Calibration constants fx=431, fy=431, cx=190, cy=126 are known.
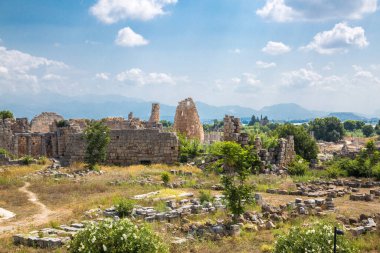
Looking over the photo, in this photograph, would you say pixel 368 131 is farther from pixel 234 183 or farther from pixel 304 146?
pixel 234 183

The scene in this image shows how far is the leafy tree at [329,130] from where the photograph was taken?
356ft

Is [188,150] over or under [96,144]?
under

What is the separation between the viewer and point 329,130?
111m

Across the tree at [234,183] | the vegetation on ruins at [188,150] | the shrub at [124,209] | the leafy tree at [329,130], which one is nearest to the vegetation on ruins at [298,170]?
the vegetation on ruins at [188,150]

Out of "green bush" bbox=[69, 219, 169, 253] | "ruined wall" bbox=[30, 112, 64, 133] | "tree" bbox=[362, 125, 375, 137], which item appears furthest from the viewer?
"tree" bbox=[362, 125, 375, 137]

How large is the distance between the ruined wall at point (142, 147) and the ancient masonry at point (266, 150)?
4037mm

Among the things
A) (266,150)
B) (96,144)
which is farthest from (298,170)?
(96,144)

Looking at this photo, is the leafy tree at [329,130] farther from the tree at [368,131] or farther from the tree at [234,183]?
the tree at [234,183]

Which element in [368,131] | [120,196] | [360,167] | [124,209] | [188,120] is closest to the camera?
[124,209]

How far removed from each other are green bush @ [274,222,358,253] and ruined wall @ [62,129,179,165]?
Result: 70.8 ft

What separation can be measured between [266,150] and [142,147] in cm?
862

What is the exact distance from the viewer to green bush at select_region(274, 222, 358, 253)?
8.45 meters

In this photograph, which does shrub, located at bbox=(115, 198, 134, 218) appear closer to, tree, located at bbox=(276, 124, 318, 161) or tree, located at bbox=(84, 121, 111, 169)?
tree, located at bbox=(84, 121, 111, 169)

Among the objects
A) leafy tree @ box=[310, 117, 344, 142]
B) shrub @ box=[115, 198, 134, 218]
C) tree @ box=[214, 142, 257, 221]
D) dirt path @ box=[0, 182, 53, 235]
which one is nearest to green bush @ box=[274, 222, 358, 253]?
tree @ box=[214, 142, 257, 221]
